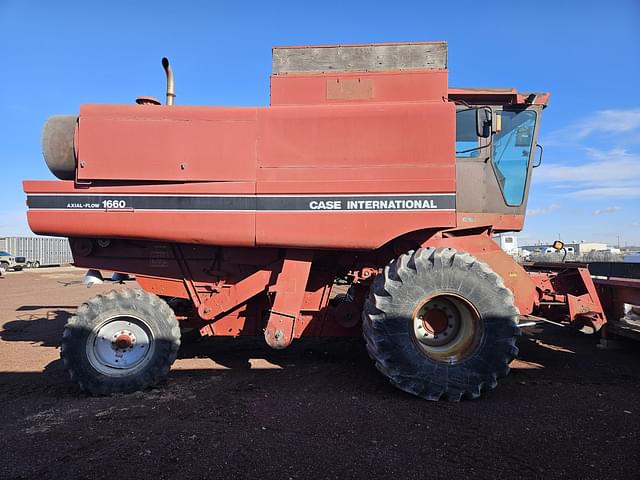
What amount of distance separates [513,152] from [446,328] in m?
2.37

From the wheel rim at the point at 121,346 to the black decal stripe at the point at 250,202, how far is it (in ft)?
4.24

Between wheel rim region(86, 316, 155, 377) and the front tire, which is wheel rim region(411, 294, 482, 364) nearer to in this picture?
the front tire

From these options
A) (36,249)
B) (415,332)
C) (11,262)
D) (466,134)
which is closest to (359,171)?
(466,134)

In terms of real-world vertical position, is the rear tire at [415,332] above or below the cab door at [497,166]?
below

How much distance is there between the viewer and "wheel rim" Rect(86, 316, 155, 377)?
4.40m

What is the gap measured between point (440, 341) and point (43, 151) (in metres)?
4.98

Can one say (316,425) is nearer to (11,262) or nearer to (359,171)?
(359,171)

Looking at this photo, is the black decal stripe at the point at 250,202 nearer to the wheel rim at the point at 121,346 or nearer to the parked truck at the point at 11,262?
the wheel rim at the point at 121,346

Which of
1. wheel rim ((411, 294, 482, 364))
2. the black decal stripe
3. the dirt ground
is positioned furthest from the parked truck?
wheel rim ((411, 294, 482, 364))

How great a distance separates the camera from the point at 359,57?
498 cm

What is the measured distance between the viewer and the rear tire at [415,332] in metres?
4.07

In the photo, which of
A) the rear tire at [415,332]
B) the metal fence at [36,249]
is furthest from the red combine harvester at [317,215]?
the metal fence at [36,249]

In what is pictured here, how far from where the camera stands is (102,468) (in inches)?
113

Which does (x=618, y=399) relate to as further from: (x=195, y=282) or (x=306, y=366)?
(x=195, y=282)
